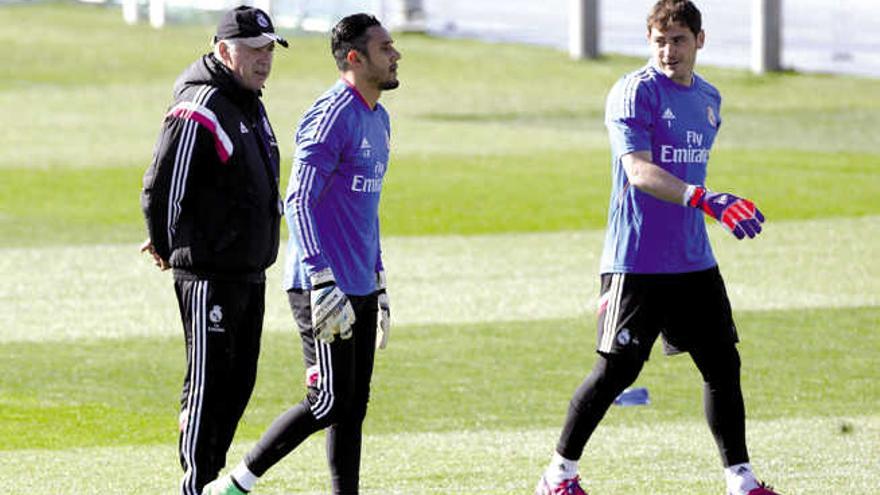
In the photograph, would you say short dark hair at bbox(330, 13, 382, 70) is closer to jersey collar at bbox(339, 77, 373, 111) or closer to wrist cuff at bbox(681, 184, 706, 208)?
jersey collar at bbox(339, 77, 373, 111)

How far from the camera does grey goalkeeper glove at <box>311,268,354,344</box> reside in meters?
8.48

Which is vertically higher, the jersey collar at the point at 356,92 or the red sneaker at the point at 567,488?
the jersey collar at the point at 356,92

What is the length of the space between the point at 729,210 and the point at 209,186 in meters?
2.19

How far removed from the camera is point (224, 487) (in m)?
8.77

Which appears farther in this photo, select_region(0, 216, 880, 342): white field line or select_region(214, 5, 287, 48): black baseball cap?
select_region(0, 216, 880, 342): white field line

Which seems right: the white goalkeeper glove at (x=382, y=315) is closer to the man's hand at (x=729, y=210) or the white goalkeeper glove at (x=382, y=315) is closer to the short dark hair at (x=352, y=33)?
the short dark hair at (x=352, y=33)

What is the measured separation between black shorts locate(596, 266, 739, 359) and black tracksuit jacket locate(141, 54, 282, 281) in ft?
5.52

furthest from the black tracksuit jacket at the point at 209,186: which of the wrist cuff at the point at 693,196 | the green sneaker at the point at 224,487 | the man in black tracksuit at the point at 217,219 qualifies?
the wrist cuff at the point at 693,196

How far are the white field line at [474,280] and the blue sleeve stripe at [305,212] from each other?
676cm

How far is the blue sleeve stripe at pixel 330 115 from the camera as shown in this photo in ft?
28.5

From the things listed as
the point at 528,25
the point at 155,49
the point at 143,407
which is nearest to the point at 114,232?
the point at 143,407

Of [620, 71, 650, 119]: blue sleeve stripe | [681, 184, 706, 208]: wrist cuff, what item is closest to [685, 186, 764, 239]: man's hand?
[681, 184, 706, 208]: wrist cuff

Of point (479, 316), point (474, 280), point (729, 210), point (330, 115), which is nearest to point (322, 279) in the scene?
point (330, 115)

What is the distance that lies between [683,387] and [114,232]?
9308 millimetres
